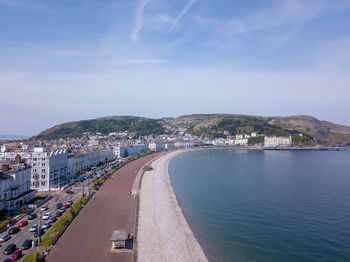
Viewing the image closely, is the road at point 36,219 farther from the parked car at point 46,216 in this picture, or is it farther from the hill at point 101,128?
the hill at point 101,128

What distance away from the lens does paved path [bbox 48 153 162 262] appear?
14.4m

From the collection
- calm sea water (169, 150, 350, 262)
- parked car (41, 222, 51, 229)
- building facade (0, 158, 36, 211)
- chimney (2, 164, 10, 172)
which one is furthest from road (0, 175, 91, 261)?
calm sea water (169, 150, 350, 262)

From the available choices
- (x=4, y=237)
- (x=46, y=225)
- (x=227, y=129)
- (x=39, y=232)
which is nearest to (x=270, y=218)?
(x=46, y=225)

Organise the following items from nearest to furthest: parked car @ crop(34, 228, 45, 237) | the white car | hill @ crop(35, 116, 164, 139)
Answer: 1. parked car @ crop(34, 228, 45, 237)
2. the white car
3. hill @ crop(35, 116, 164, 139)

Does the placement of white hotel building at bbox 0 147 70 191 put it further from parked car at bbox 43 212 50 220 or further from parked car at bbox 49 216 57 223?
parked car at bbox 49 216 57 223

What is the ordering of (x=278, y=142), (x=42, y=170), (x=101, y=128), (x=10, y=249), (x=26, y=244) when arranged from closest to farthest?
(x=10, y=249), (x=26, y=244), (x=42, y=170), (x=278, y=142), (x=101, y=128)

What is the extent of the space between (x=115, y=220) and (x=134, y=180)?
1798 centimetres

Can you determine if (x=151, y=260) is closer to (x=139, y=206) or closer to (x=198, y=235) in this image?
(x=198, y=235)

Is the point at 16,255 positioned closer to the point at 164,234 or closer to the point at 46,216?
the point at 46,216

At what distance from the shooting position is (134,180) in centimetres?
3812

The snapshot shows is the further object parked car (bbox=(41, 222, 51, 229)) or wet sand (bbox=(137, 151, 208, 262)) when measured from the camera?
parked car (bbox=(41, 222, 51, 229))

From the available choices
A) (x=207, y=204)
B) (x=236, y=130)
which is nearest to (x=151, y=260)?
(x=207, y=204)

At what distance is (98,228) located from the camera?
18.5m

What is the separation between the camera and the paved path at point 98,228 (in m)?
14.4
